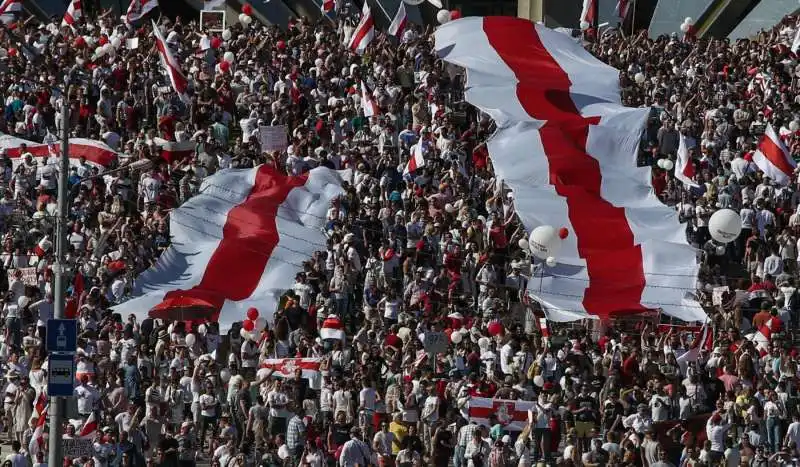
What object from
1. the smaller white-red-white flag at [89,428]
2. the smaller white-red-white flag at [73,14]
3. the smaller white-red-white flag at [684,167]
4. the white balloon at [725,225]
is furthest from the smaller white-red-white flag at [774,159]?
the smaller white-red-white flag at [73,14]

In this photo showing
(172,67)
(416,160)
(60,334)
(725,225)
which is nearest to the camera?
(60,334)

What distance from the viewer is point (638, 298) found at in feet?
109

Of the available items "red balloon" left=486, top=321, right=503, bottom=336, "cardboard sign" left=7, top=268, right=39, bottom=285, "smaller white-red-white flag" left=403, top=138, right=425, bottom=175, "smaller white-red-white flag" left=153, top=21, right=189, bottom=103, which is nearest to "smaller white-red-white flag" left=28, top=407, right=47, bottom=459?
"cardboard sign" left=7, top=268, right=39, bottom=285

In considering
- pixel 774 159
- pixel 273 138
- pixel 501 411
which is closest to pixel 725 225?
pixel 774 159

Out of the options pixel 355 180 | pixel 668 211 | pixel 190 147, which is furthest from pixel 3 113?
pixel 668 211

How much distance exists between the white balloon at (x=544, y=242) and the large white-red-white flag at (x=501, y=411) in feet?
10.8

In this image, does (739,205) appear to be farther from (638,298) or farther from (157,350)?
(157,350)

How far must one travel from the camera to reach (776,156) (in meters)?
37.4

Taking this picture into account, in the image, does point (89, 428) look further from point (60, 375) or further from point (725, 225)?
point (725, 225)

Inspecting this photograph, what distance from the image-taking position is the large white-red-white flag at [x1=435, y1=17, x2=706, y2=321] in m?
→ 33.6

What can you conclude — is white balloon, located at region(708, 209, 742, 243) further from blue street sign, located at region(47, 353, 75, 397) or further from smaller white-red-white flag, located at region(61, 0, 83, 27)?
smaller white-red-white flag, located at region(61, 0, 83, 27)

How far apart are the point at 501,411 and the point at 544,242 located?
345cm

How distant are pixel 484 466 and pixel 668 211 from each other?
22.4 ft

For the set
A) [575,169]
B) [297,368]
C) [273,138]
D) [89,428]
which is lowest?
[89,428]
